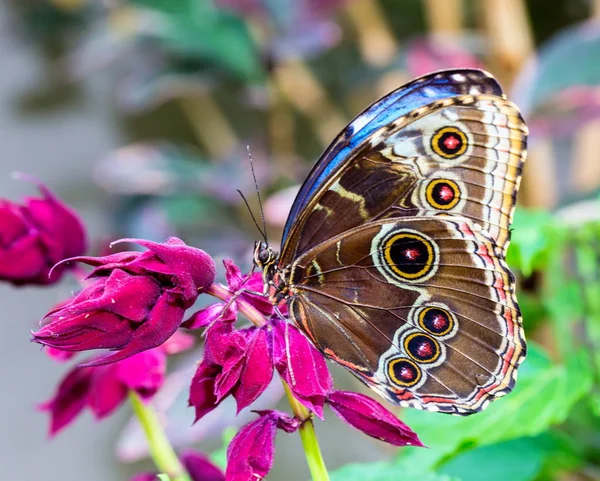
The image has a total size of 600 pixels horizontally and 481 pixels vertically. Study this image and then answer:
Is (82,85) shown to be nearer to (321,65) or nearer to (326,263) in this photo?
(321,65)

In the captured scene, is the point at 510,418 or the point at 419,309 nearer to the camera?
the point at 419,309

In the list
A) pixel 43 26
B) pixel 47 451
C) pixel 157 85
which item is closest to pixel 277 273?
pixel 157 85

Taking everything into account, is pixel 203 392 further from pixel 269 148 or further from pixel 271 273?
A: pixel 269 148

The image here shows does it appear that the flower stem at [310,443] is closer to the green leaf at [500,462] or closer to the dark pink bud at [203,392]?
the dark pink bud at [203,392]

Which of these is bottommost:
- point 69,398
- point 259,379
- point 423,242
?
point 69,398

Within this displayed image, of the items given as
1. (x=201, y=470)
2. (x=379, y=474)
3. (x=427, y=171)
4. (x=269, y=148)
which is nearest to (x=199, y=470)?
(x=201, y=470)

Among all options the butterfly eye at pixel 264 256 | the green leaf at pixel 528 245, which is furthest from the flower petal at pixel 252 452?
the green leaf at pixel 528 245

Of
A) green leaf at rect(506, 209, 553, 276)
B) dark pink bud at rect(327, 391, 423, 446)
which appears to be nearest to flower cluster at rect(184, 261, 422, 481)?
dark pink bud at rect(327, 391, 423, 446)

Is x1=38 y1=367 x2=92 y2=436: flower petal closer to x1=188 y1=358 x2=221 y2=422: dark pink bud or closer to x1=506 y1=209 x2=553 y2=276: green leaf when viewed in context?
x1=188 y1=358 x2=221 y2=422: dark pink bud
